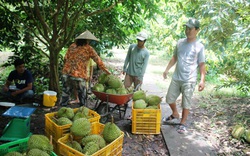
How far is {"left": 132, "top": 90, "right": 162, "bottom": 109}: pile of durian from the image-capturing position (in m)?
4.23

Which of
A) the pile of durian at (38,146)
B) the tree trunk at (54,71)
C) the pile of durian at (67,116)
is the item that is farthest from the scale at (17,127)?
the tree trunk at (54,71)

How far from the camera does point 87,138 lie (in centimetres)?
281

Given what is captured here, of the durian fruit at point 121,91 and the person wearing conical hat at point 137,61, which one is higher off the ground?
the person wearing conical hat at point 137,61

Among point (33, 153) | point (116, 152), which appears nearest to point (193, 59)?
point (116, 152)

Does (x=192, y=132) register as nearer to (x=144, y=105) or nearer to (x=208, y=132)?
(x=208, y=132)

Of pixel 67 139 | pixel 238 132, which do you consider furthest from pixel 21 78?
pixel 238 132

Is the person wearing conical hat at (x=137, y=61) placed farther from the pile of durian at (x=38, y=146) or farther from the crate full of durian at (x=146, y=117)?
the pile of durian at (x=38, y=146)

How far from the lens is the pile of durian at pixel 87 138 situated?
2652 millimetres

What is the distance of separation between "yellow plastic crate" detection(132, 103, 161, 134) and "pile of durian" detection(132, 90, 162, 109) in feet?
0.32

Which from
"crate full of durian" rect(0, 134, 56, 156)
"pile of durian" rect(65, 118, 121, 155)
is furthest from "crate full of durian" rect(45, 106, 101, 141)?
"crate full of durian" rect(0, 134, 56, 156)

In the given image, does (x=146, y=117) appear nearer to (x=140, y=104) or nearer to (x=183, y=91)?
(x=140, y=104)

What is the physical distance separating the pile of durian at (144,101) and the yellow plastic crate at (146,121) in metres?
0.10

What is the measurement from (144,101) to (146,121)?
0.37m

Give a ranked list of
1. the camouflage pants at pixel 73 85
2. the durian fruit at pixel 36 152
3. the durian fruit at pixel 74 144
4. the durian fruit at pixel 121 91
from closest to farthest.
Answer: the durian fruit at pixel 36 152 → the durian fruit at pixel 74 144 → the durian fruit at pixel 121 91 → the camouflage pants at pixel 73 85
